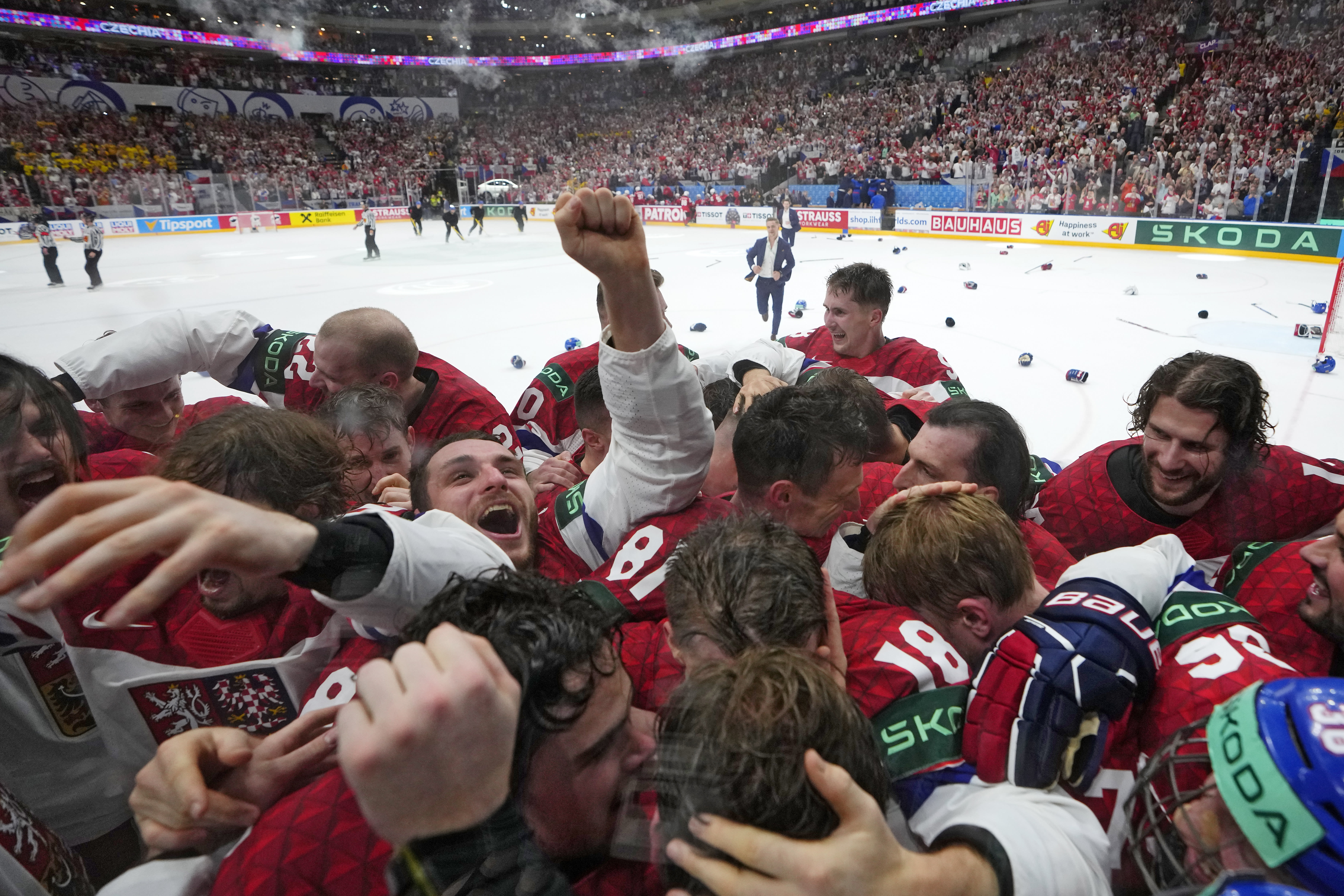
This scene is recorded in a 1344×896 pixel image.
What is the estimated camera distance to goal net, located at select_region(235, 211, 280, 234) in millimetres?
15672

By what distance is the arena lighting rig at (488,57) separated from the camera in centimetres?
701

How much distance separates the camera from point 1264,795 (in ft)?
1.90

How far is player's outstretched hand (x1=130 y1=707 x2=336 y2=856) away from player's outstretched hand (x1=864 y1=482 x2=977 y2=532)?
110 centimetres

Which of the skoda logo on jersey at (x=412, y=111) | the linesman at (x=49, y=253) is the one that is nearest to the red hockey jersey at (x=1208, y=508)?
the linesman at (x=49, y=253)

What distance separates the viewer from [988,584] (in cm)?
127

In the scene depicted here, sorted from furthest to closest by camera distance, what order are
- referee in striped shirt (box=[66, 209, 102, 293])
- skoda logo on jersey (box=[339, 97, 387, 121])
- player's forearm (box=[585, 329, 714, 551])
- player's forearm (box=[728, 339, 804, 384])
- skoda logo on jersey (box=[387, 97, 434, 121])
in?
skoda logo on jersey (box=[339, 97, 387, 121])
skoda logo on jersey (box=[387, 97, 434, 121])
referee in striped shirt (box=[66, 209, 102, 293])
player's forearm (box=[728, 339, 804, 384])
player's forearm (box=[585, 329, 714, 551])

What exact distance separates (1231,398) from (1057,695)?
170cm

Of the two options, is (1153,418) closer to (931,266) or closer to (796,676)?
(796,676)

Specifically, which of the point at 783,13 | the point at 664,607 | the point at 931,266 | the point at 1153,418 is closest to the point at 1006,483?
the point at 1153,418

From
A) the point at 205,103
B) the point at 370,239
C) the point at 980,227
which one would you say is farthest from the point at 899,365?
the point at 205,103

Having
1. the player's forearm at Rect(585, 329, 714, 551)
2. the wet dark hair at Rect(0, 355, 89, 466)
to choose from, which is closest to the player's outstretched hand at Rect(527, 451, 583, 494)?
the player's forearm at Rect(585, 329, 714, 551)

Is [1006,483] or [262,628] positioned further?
[1006,483]

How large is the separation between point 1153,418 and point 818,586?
1.76 metres

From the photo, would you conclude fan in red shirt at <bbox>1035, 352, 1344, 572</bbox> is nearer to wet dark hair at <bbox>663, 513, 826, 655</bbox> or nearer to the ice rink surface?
wet dark hair at <bbox>663, 513, 826, 655</bbox>
